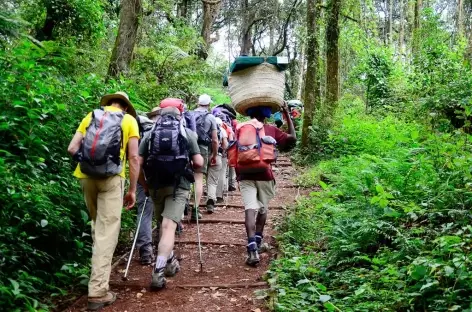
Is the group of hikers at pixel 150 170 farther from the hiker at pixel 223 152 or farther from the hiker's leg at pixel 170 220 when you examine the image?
the hiker at pixel 223 152

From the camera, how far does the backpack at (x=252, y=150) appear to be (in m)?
5.95

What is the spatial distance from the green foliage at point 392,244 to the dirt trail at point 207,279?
0.38 meters

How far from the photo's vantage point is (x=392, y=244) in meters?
4.98

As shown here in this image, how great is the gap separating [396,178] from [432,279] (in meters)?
2.82

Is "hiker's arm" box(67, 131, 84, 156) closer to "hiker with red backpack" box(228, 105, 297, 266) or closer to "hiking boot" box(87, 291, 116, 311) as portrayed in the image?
"hiking boot" box(87, 291, 116, 311)

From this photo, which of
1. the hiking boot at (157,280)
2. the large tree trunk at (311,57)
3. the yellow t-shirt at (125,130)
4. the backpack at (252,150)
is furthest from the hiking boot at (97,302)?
the large tree trunk at (311,57)

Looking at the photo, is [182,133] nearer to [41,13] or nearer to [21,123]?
[21,123]

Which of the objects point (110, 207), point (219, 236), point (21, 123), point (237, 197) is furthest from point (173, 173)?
point (237, 197)

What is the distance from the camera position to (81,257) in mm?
5453

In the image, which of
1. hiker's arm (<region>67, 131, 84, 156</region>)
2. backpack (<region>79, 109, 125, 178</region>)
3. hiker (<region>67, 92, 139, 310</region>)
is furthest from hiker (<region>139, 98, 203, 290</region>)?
hiker's arm (<region>67, 131, 84, 156</region>)

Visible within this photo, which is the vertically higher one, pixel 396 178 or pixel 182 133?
pixel 182 133

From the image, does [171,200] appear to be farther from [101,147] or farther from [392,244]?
[392,244]

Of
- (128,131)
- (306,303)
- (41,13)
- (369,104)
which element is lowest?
(306,303)

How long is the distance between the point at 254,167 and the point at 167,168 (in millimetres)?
1330
